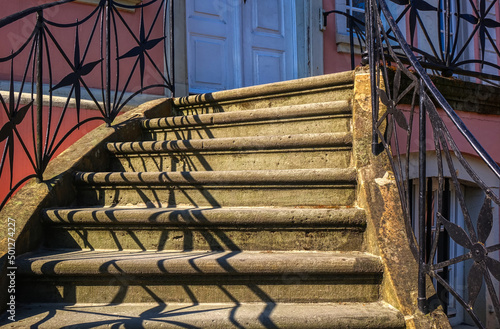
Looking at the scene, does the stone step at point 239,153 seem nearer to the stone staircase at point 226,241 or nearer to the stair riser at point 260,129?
the stone staircase at point 226,241

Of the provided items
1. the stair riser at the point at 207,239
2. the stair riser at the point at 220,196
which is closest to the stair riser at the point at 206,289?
the stair riser at the point at 207,239

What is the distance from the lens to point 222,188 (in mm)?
2549

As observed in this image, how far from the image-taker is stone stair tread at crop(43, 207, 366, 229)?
86.0 inches

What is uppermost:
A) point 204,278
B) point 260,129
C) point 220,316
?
point 260,129

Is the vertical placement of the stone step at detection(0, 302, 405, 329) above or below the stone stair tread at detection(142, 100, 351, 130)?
below

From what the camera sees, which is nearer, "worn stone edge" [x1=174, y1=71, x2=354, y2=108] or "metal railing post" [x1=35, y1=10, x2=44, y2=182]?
"metal railing post" [x1=35, y1=10, x2=44, y2=182]

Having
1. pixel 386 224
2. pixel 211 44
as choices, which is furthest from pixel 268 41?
pixel 386 224

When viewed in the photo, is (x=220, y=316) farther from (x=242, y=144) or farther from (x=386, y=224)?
(x=242, y=144)

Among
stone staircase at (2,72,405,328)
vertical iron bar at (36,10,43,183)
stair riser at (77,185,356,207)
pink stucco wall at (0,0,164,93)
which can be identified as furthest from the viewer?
pink stucco wall at (0,0,164,93)

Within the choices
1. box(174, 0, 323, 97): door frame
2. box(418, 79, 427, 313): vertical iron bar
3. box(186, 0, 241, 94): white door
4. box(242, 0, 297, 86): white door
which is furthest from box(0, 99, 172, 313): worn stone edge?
box(174, 0, 323, 97): door frame

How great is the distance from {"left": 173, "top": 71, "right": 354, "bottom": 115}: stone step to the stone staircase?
0.02 m

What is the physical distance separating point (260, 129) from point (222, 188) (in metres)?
0.62

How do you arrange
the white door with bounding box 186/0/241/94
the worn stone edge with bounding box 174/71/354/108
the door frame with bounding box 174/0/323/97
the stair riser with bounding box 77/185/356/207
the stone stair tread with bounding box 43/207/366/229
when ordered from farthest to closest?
the door frame with bounding box 174/0/323/97
the white door with bounding box 186/0/241/94
the worn stone edge with bounding box 174/71/354/108
the stair riser with bounding box 77/185/356/207
the stone stair tread with bounding box 43/207/366/229

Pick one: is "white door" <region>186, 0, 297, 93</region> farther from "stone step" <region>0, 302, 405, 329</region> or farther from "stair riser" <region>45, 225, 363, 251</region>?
"stone step" <region>0, 302, 405, 329</region>
